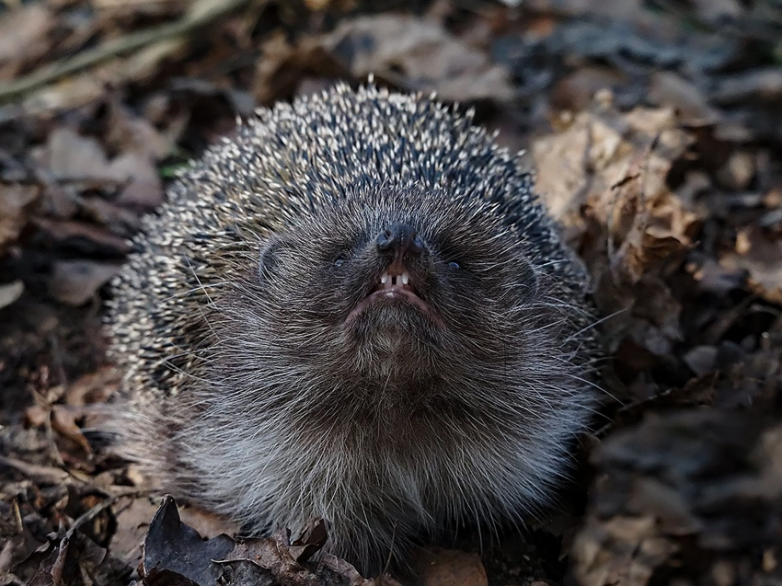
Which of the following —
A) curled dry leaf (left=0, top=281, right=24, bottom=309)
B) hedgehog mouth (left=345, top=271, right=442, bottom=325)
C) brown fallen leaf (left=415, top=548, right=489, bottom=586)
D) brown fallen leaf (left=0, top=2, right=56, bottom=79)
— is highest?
brown fallen leaf (left=0, top=2, right=56, bottom=79)

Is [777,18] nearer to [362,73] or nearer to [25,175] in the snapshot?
[362,73]

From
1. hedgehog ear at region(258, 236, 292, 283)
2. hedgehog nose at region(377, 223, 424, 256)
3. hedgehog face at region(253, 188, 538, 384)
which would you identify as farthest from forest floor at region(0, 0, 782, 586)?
hedgehog ear at region(258, 236, 292, 283)

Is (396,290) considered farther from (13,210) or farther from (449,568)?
(13,210)

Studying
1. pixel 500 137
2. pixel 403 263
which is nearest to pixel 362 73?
pixel 500 137

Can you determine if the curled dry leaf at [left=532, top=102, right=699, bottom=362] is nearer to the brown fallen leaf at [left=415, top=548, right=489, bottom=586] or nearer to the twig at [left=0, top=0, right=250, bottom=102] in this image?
the brown fallen leaf at [left=415, top=548, right=489, bottom=586]

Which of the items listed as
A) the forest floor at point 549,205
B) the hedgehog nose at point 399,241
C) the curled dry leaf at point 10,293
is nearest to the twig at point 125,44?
the forest floor at point 549,205

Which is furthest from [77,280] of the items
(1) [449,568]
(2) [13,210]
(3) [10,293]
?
(1) [449,568]
